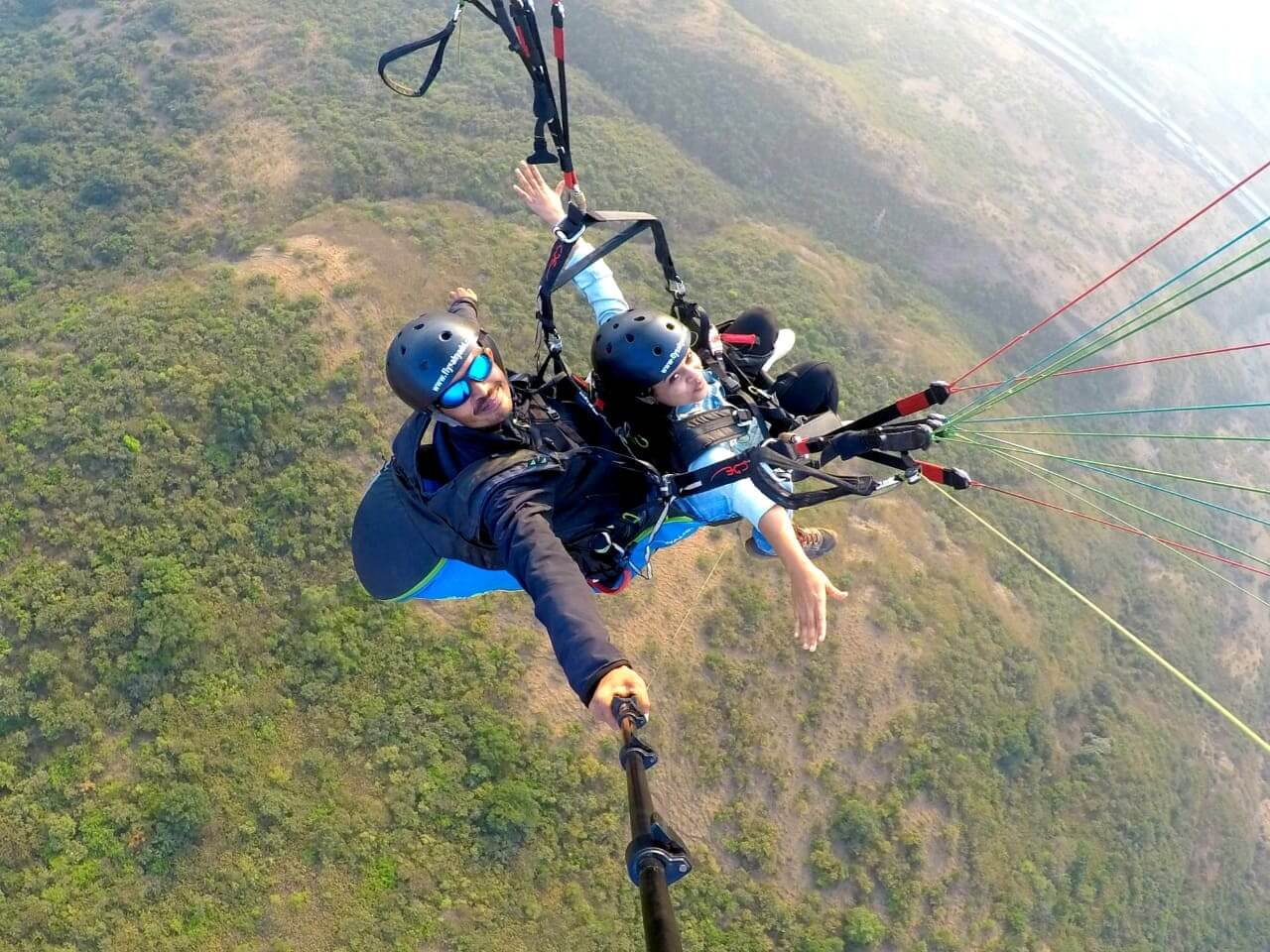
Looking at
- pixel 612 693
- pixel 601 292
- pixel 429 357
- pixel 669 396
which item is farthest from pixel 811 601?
pixel 601 292

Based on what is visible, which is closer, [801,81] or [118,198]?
[118,198]

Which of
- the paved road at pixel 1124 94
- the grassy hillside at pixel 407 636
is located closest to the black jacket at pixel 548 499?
the grassy hillside at pixel 407 636

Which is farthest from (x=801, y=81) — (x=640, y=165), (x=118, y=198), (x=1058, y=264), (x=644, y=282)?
(x=118, y=198)

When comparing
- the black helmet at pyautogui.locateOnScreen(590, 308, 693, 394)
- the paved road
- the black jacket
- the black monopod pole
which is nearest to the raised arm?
the black helmet at pyautogui.locateOnScreen(590, 308, 693, 394)

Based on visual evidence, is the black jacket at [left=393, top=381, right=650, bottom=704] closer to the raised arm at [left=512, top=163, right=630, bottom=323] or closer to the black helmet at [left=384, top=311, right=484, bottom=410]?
the black helmet at [left=384, top=311, right=484, bottom=410]

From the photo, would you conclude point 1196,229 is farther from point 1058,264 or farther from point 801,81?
point 801,81

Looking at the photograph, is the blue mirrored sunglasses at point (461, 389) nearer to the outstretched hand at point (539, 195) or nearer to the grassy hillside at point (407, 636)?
the outstretched hand at point (539, 195)
